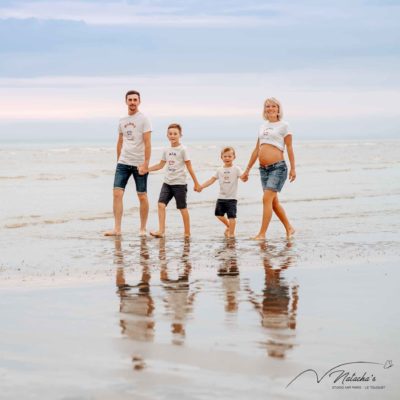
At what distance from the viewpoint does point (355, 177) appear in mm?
28078

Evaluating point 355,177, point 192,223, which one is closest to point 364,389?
point 192,223

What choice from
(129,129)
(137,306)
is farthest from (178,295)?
(129,129)

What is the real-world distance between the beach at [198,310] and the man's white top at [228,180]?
0.74 metres

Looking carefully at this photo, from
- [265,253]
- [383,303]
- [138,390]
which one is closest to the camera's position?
[138,390]

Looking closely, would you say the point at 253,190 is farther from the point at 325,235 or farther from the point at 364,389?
the point at 364,389

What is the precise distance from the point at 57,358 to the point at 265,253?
5550mm

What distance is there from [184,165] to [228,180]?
713 mm

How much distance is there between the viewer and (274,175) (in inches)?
471

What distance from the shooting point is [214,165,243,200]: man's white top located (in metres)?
12.6

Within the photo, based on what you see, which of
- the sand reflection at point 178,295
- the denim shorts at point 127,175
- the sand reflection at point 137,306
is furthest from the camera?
the denim shorts at point 127,175

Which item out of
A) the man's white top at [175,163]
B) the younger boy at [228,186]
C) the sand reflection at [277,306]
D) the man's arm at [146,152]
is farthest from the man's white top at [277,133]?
the sand reflection at [277,306]

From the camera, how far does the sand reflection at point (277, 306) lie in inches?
229

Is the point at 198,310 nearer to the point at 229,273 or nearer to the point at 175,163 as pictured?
the point at 229,273

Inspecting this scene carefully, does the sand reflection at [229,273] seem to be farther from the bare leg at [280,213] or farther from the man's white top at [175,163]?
the man's white top at [175,163]
